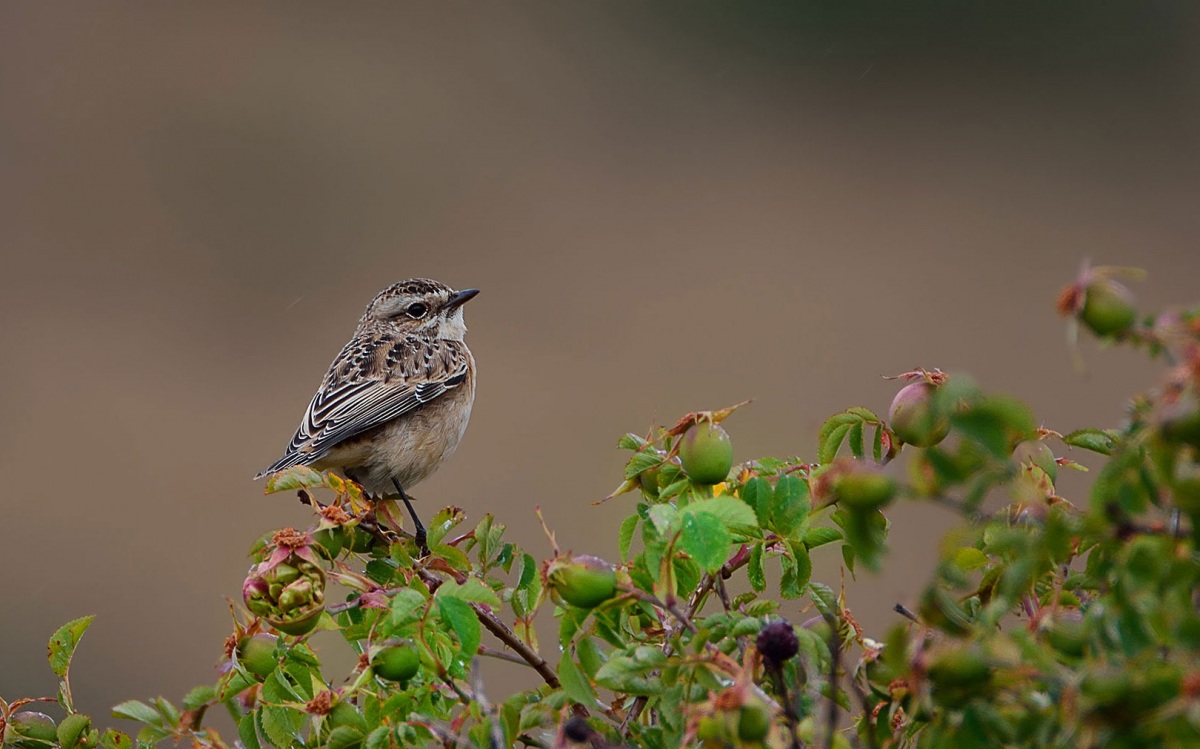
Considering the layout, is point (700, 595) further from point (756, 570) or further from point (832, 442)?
point (832, 442)

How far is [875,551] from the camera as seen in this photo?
4.30ft

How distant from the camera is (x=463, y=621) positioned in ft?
6.35

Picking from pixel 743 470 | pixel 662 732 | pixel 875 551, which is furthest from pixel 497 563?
pixel 875 551

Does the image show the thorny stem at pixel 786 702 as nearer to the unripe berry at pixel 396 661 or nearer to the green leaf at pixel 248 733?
the unripe berry at pixel 396 661

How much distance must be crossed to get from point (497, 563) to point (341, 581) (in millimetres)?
398

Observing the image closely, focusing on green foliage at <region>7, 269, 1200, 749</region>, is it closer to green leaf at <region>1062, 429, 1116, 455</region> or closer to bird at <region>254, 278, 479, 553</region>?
green leaf at <region>1062, 429, 1116, 455</region>

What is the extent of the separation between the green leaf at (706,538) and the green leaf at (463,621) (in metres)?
0.37

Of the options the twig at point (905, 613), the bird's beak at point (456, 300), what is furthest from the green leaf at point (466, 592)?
the bird's beak at point (456, 300)

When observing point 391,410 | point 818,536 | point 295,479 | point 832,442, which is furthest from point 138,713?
point 391,410

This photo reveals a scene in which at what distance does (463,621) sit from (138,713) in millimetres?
578

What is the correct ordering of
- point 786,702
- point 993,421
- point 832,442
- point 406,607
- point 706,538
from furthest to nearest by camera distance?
point 832,442 → point 406,607 → point 706,538 → point 786,702 → point 993,421

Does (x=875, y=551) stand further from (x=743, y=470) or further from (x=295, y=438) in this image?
(x=295, y=438)

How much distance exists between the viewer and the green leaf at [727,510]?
72.0 inches

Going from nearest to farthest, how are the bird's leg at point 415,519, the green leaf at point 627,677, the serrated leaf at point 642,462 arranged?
the green leaf at point 627,677, the serrated leaf at point 642,462, the bird's leg at point 415,519
